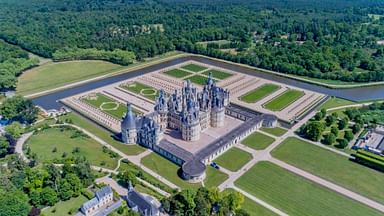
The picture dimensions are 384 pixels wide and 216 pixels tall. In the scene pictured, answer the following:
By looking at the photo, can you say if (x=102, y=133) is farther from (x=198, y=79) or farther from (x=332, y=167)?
(x=332, y=167)

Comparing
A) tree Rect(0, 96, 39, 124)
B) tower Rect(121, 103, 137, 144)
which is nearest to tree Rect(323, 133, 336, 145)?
tower Rect(121, 103, 137, 144)

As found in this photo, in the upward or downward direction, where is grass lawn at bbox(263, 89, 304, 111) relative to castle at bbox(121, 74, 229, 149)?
downward

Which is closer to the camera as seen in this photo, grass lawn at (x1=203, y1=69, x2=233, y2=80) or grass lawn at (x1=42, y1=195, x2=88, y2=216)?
grass lawn at (x1=42, y1=195, x2=88, y2=216)

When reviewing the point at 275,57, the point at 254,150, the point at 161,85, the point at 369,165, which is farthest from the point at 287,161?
the point at 275,57

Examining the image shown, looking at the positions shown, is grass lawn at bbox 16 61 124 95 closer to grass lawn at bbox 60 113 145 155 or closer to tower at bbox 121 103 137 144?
grass lawn at bbox 60 113 145 155

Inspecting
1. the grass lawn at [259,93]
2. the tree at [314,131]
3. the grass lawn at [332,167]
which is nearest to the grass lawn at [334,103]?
the grass lawn at [259,93]

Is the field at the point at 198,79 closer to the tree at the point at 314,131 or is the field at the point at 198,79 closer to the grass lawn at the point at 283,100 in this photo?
the grass lawn at the point at 283,100
